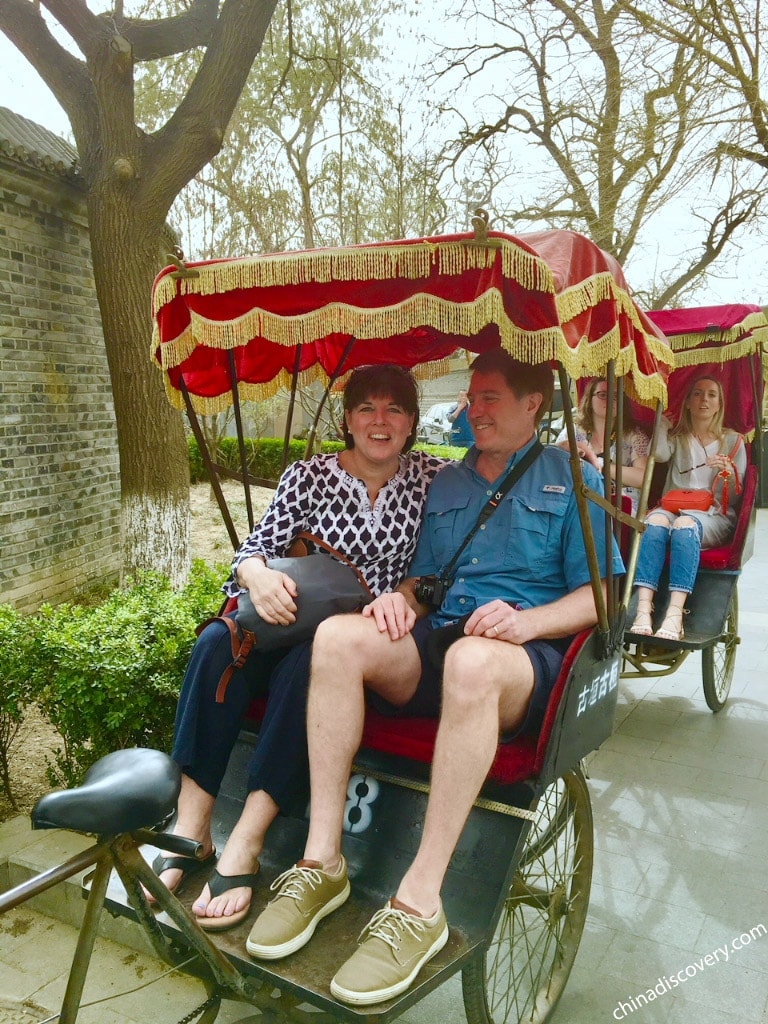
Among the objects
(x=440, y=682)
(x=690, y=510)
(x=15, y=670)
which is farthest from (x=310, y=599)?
(x=690, y=510)

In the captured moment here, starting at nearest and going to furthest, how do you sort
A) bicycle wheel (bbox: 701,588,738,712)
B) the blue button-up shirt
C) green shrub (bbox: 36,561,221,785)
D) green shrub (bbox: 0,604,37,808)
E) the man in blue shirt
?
the man in blue shirt → the blue button-up shirt → green shrub (bbox: 36,561,221,785) → green shrub (bbox: 0,604,37,808) → bicycle wheel (bbox: 701,588,738,712)

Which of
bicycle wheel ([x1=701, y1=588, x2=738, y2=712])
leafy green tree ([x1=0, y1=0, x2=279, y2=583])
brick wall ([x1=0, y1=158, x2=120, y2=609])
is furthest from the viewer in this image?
brick wall ([x1=0, y1=158, x2=120, y2=609])

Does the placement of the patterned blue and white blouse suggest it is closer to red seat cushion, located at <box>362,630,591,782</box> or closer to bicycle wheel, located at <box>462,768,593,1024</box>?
red seat cushion, located at <box>362,630,591,782</box>

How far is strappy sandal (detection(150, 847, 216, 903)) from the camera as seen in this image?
7.37 ft

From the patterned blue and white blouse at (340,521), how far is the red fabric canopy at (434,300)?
1.89 ft

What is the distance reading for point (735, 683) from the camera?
5523 millimetres

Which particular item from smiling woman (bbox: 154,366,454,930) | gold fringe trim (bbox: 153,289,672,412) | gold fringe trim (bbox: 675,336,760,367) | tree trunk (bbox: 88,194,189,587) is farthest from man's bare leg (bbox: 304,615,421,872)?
tree trunk (bbox: 88,194,189,587)

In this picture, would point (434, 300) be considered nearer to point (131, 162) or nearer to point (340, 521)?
point (340, 521)

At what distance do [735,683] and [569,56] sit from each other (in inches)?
338

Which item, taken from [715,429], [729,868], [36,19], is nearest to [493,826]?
[729,868]

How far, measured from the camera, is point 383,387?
2.88 metres

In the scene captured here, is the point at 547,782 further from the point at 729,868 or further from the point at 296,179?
the point at 296,179

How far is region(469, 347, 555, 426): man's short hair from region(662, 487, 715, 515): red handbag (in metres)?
2.10

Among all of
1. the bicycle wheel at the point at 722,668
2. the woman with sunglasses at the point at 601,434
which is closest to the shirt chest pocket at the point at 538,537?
the woman with sunglasses at the point at 601,434
